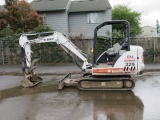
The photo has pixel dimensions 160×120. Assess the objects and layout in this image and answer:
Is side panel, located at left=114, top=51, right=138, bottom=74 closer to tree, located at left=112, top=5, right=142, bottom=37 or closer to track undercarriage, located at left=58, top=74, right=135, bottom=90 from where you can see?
track undercarriage, located at left=58, top=74, right=135, bottom=90

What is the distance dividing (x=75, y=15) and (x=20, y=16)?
696 centimetres

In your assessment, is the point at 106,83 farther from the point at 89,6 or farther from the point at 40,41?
the point at 89,6

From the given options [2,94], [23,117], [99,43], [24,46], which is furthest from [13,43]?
[23,117]

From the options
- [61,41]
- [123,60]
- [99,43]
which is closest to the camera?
[123,60]

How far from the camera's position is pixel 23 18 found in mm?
24609

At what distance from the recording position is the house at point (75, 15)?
2845 cm

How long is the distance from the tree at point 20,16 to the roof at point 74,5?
12.8 feet

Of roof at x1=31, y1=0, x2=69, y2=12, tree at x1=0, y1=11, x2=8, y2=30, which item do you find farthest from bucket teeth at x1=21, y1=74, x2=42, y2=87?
roof at x1=31, y1=0, x2=69, y2=12

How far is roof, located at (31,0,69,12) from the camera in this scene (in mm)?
28388

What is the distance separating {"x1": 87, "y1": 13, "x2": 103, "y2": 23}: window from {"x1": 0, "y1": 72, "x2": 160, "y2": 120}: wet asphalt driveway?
59.4 ft

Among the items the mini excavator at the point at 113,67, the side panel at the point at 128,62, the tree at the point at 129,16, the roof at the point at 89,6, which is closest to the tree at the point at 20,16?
the roof at the point at 89,6

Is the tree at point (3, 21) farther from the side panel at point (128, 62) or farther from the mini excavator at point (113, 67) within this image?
the side panel at point (128, 62)

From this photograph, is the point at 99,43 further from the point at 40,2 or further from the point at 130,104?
the point at 40,2

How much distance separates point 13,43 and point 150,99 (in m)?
12.0
